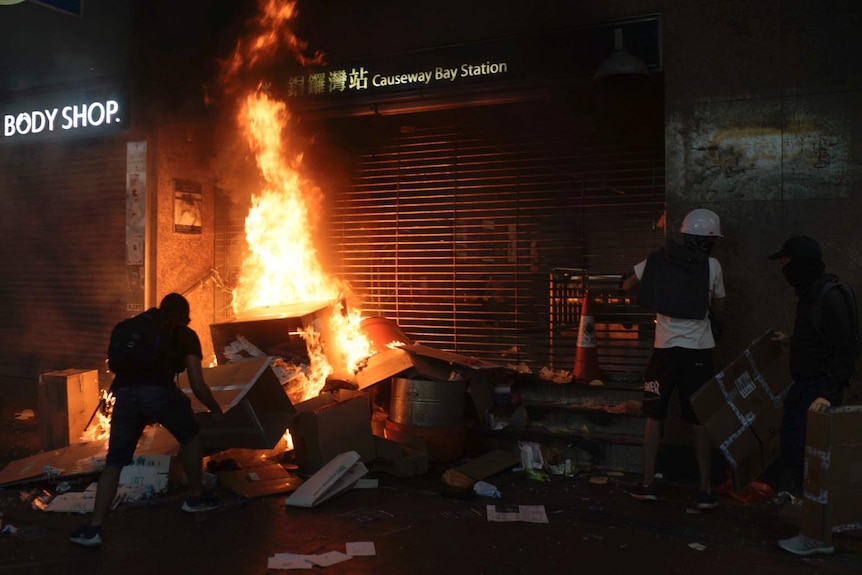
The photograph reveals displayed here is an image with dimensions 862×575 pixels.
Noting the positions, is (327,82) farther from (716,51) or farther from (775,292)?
(775,292)

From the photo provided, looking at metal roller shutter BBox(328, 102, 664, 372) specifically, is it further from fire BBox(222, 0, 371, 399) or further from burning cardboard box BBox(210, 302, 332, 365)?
burning cardboard box BBox(210, 302, 332, 365)

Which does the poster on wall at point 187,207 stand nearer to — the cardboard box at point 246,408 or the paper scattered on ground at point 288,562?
the cardboard box at point 246,408

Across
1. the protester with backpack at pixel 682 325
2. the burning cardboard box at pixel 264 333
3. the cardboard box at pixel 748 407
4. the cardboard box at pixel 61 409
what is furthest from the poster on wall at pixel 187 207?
the cardboard box at pixel 748 407

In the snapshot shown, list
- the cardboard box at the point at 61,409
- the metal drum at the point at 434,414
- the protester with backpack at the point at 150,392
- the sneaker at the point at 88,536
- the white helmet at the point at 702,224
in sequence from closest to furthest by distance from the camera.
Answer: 1. the sneaker at the point at 88,536
2. the protester with backpack at the point at 150,392
3. the white helmet at the point at 702,224
4. the metal drum at the point at 434,414
5. the cardboard box at the point at 61,409

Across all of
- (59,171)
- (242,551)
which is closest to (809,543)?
(242,551)

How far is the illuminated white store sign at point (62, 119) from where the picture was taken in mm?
9523

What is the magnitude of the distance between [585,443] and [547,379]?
39.9 inches

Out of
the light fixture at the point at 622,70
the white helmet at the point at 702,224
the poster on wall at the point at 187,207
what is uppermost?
the light fixture at the point at 622,70

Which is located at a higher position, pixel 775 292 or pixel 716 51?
pixel 716 51

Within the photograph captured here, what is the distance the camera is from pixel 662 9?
Result: 6.93 m

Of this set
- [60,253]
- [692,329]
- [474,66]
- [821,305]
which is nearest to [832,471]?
[821,305]

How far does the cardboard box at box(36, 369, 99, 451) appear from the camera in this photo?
7551mm

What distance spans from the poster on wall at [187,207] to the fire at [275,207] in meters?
0.80

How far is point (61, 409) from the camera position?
24.8 ft
